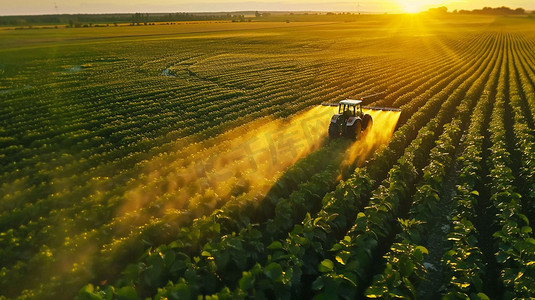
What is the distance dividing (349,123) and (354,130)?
15.7 inches

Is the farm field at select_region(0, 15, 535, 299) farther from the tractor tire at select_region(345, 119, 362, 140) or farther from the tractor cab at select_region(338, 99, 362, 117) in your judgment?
the tractor cab at select_region(338, 99, 362, 117)

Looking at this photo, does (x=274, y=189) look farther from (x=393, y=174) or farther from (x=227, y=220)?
(x=393, y=174)

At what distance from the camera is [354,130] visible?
16.3 meters

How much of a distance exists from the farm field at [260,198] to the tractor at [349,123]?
0.60 m

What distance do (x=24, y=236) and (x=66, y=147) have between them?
855 centimetres

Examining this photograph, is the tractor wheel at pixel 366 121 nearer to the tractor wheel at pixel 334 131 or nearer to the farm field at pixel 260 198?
the farm field at pixel 260 198

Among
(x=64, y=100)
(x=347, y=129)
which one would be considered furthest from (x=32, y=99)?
(x=347, y=129)

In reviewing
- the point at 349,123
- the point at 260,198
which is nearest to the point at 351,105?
the point at 349,123

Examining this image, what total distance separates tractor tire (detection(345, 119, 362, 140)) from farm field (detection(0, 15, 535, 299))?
1.68ft

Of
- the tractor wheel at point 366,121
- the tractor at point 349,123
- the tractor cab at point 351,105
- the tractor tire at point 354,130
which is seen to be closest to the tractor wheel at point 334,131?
the tractor at point 349,123

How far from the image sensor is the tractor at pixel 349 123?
1636 centimetres

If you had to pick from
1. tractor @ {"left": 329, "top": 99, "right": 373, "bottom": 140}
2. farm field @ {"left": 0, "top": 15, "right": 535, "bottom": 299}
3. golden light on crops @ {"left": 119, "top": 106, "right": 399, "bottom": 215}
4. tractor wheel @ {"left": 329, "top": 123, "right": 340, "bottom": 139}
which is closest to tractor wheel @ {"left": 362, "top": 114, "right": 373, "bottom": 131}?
tractor @ {"left": 329, "top": 99, "right": 373, "bottom": 140}

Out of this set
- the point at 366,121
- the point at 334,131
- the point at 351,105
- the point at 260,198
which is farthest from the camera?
the point at 366,121

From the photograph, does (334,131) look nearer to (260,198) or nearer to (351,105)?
(351,105)
